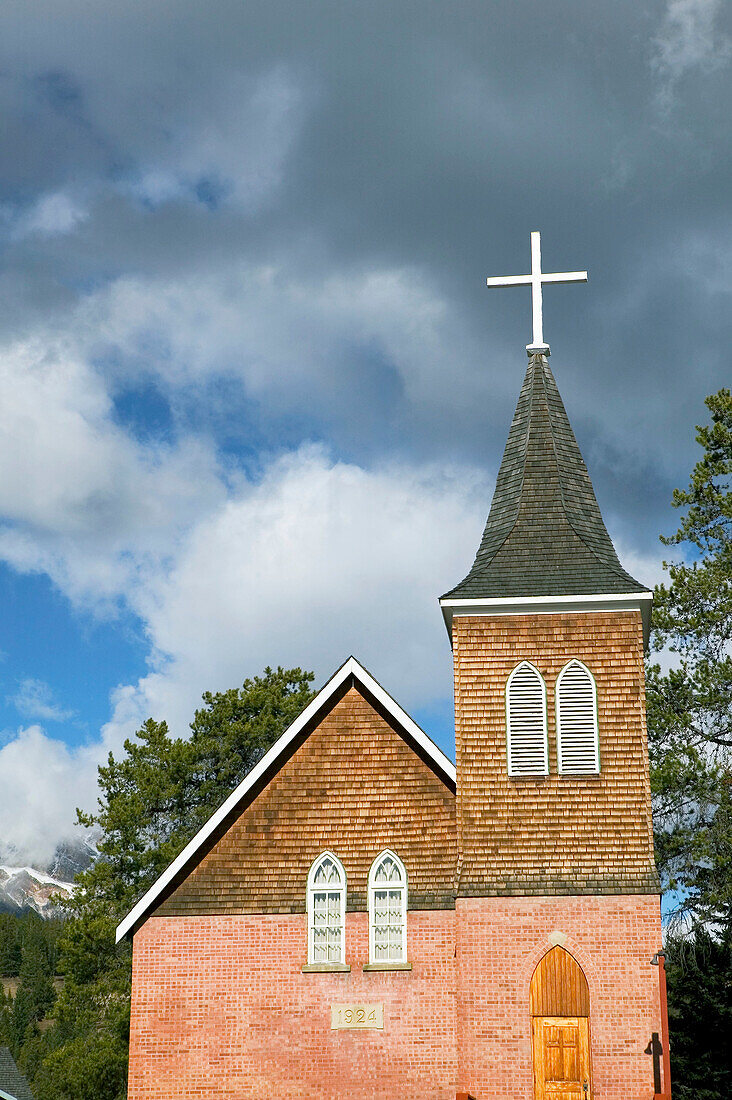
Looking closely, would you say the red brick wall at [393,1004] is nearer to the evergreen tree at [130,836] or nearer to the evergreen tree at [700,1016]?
the evergreen tree at [700,1016]

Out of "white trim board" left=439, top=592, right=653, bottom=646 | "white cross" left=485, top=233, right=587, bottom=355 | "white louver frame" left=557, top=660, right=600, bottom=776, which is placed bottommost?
"white louver frame" left=557, top=660, right=600, bottom=776

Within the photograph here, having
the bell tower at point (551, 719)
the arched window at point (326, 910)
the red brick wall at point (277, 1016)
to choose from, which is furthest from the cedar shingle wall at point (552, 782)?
the arched window at point (326, 910)

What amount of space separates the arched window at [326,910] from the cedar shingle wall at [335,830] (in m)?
0.13

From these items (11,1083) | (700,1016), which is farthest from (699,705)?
(11,1083)

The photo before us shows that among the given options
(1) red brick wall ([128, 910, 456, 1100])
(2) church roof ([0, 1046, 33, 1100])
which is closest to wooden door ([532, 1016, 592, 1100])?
(1) red brick wall ([128, 910, 456, 1100])

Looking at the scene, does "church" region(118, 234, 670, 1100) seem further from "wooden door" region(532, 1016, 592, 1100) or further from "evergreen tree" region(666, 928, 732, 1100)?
"evergreen tree" region(666, 928, 732, 1100)

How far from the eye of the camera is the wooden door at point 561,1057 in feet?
58.0

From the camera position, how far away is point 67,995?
3738cm

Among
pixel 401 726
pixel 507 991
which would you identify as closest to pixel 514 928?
pixel 507 991

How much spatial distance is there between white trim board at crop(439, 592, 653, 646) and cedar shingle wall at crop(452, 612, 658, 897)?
11cm

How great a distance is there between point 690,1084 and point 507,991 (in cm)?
1554

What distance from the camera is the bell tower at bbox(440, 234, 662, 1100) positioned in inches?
703

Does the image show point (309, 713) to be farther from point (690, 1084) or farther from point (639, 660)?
point (690, 1084)

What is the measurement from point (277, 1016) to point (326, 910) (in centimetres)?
178
